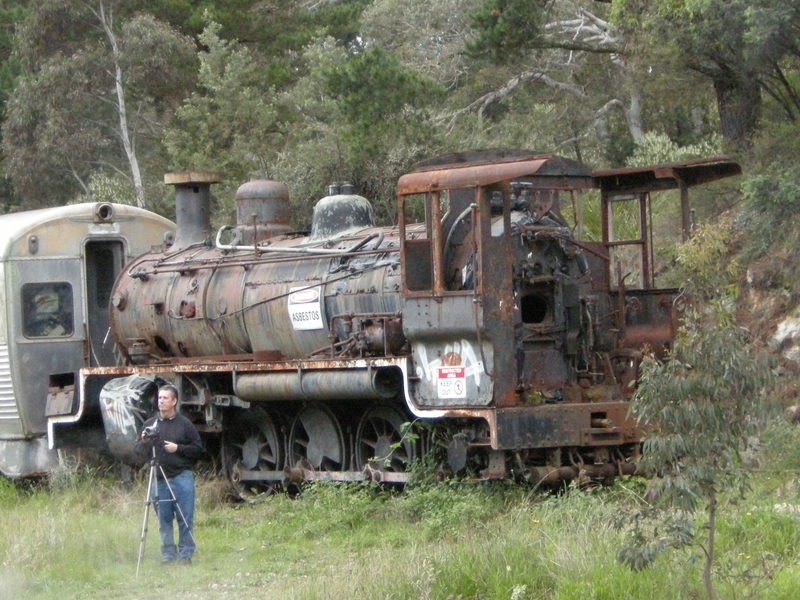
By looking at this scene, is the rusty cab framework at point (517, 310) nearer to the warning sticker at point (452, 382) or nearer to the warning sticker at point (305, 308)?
the warning sticker at point (452, 382)

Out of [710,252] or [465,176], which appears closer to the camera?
[465,176]

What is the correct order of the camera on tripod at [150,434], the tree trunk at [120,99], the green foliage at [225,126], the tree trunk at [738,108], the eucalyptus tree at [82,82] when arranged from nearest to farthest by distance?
the camera on tripod at [150,434], the tree trunk at [738,108], the green foliage at [225,126], the tree trunk at [120,99], the eucalyptus tree at [82,82]

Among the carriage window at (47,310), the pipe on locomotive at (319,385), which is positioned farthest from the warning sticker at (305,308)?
the carriage window at (47,310)

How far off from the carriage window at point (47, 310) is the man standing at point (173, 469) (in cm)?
616

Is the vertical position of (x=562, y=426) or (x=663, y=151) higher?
(x=663, y=151)

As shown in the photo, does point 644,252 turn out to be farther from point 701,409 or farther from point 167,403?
point 701,409

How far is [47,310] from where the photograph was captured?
52.2 feet

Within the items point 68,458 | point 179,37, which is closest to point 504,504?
point 68,458

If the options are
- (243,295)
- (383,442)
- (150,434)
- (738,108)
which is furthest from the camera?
(738,108)

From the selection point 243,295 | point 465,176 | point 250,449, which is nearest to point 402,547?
point 465,176

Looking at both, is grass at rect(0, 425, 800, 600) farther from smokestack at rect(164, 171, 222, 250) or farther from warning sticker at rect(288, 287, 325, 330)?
smokestack at rect(164, 171, 222, 250)

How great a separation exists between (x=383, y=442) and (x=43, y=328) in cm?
557

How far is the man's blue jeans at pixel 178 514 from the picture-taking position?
32.3 ft

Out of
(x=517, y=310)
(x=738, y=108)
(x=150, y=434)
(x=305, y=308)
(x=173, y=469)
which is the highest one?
(x=738, y=108)
